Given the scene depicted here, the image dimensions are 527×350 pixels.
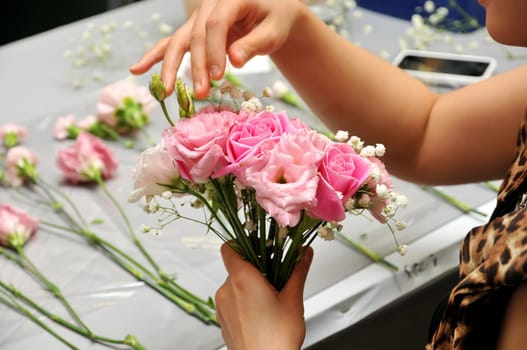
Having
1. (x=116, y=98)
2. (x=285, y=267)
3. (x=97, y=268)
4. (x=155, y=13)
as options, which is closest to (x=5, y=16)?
(x=155, y=13)

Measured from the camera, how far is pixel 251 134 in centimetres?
63

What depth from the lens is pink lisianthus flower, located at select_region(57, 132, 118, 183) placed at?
3.48 feet

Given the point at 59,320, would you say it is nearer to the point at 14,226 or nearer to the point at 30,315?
the point at 30,315

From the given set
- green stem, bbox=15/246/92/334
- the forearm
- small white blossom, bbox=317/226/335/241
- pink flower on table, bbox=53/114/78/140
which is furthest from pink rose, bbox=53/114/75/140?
small white blossom, bbox=317/226/335/241

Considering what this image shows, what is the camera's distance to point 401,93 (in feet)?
3.10

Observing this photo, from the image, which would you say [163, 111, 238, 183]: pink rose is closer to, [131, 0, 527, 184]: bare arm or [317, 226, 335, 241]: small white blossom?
[317, 226, 335, 241]: small white blossom

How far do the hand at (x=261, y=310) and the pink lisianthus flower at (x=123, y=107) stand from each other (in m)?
0.50

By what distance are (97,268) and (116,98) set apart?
0.33 m

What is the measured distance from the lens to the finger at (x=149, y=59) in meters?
0.76

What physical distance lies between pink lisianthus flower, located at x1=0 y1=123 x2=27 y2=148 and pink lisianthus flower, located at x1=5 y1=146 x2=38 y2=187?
6 cm

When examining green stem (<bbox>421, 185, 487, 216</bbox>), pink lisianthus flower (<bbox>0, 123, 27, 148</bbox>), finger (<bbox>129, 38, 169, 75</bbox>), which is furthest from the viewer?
pink lisianthus flower (<bbox>0, 123, 27, 148</bbox>)

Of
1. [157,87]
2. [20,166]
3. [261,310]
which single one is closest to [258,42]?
[157,87]

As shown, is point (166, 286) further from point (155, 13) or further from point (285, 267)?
point (155, 13)

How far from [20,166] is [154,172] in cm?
50
